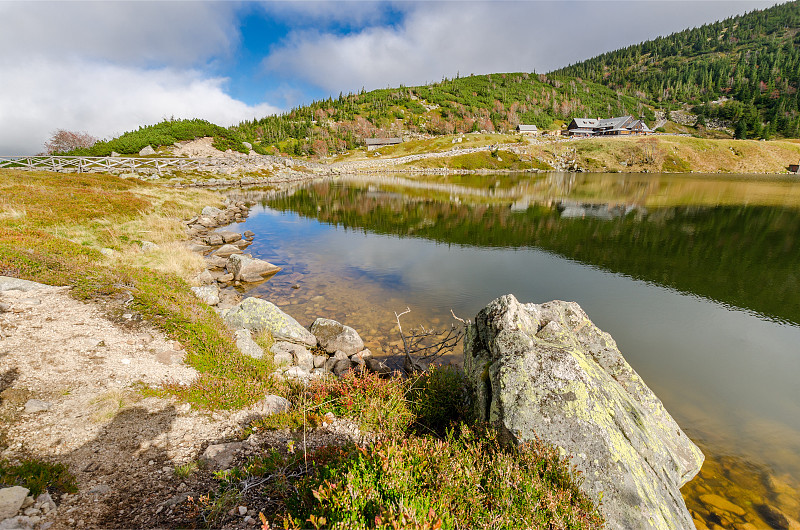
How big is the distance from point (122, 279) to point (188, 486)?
12.1m

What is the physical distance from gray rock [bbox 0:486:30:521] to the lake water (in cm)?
1119

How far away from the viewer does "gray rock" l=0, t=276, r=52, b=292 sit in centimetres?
1188

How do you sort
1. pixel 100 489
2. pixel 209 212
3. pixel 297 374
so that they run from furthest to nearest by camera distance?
1. pixel 209 212
2. pixel 297 374
3. pixel 100 489

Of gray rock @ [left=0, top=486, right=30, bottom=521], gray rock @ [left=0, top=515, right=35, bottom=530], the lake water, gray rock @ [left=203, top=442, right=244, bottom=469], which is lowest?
the lake water

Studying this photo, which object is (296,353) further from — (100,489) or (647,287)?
(647,287)

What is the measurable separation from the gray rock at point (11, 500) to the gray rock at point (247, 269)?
1886 cm

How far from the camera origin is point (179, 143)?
98250mm

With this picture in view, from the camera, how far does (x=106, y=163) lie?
67000 millimetres

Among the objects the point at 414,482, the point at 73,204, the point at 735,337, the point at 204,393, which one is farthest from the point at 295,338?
the point at 73,204

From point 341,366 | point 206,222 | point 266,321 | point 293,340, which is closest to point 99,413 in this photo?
point 266,321

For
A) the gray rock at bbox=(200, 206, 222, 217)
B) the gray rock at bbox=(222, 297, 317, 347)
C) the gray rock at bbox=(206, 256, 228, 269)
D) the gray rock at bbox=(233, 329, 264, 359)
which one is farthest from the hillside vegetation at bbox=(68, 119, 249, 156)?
the gray rock at bbox=(233, 329, 264, 359)

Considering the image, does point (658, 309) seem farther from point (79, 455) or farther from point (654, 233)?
point (79, 455)

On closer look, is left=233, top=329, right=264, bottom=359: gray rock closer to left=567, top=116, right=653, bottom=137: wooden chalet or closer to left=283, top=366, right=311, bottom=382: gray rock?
left=283, top=366, right=311, bottom=382: gray rock

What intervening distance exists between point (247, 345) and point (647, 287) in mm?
24292
